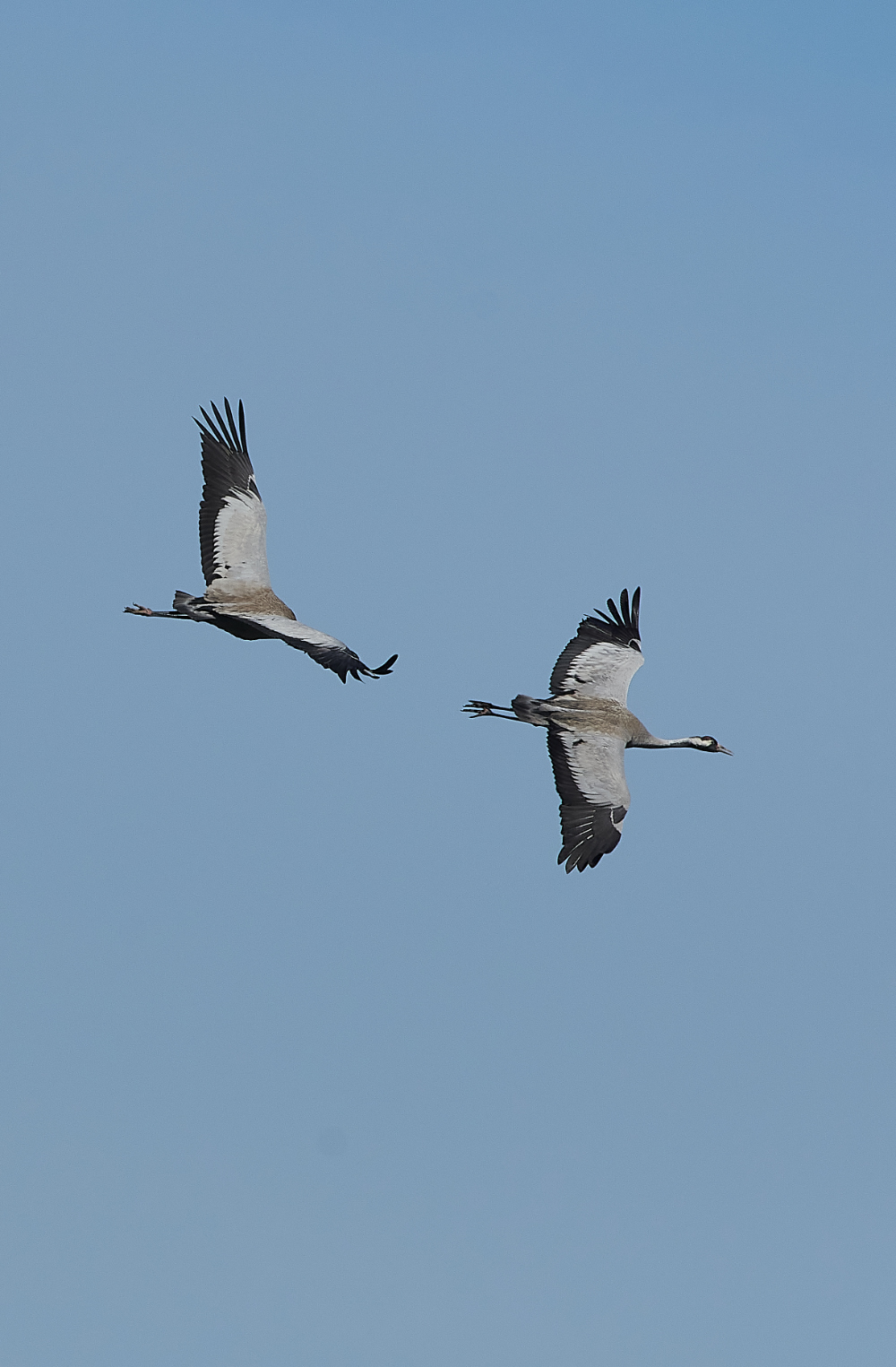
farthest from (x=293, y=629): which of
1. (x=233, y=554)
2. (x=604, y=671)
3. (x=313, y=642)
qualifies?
(x=604, y=671)

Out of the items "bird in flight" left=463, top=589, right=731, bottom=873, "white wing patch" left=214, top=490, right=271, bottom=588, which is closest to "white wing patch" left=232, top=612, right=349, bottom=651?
"white wing patch" left=214, top=490, right=271, bottom=588

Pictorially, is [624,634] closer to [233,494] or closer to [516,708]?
[516,708]

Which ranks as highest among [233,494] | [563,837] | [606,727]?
[233,494]

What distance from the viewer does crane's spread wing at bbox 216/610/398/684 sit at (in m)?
31.9

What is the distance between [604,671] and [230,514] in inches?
345

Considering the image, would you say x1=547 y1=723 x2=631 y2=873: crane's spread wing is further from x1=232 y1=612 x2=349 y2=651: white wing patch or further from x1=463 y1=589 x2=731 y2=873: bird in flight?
x1=232 y1=612 x2=349 y2=651: white wing patch

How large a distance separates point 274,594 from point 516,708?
5.65 m

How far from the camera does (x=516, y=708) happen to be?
37688 mm

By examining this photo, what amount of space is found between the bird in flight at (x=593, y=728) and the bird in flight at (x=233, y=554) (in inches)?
195

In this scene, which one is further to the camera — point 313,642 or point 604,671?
point 604,671

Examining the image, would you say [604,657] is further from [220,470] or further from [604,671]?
[220,470]

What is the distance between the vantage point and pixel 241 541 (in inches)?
1551

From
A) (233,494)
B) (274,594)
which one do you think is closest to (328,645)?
(274,594)

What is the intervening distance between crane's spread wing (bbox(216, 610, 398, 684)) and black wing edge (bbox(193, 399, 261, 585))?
3.03m
